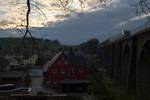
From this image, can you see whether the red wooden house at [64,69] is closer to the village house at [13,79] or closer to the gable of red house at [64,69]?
the gable of red house at [64,69]

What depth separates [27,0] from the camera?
3.71 m

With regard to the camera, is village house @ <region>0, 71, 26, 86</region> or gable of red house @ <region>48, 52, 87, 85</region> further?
village house @ <region>0, 71, 26, 86</region>

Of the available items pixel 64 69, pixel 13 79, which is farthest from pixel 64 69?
pixel 13 79

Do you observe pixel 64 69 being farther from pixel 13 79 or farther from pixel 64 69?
pixel 13 79

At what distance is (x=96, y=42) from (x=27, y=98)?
280 feet

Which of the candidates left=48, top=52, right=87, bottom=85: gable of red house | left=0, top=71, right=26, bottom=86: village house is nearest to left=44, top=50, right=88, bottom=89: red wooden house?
left=48, top=52, right=87, bottom=85: gable of red house

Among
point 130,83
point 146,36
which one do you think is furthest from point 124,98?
point 130,83

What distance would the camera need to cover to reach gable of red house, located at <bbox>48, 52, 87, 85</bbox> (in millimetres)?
32688

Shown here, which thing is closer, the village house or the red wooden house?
the red wooden house

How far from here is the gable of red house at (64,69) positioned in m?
32.7

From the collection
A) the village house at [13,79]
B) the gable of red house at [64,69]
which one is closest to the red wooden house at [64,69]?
the gable of red house at [64,69]

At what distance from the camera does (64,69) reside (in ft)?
108

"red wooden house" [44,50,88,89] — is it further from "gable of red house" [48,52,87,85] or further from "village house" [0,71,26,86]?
"village house" [0,71,26,86]

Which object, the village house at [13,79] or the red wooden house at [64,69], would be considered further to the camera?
the village house at [13,79]
